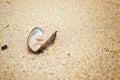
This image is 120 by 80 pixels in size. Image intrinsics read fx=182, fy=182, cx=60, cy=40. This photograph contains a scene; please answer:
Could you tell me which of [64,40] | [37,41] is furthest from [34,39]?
[64,40]

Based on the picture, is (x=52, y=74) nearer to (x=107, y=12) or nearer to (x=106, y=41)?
(x=106, y=41)

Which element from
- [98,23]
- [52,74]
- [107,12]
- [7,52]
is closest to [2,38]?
[7,52]

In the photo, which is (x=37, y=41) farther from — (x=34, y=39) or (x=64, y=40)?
(x=64, y=40)

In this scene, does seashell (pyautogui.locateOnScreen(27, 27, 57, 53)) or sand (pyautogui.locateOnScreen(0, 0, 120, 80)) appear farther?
seashell (pyautogui.locateOnScreen(27, 27, 57, 53))

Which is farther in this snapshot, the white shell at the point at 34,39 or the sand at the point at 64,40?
the white shell at the point at 34,39
